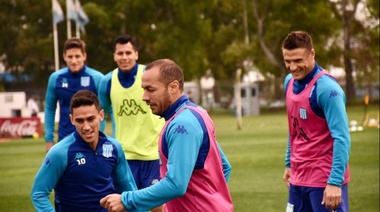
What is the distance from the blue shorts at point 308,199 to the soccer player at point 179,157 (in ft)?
5.99

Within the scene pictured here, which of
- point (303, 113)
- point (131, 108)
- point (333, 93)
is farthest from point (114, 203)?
point (131, 108)

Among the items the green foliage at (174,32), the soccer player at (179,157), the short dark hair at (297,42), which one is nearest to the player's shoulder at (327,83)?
the short dark hair at (297,42)

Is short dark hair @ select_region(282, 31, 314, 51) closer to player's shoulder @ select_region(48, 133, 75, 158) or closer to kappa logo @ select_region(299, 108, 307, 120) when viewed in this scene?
kappa logo @ select_region(299, 108, 307, 120)

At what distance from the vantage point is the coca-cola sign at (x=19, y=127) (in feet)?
129

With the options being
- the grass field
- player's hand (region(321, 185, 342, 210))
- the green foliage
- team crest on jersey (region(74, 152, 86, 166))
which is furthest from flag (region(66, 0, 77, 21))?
player's hand (region(321, 185, 342, 210))

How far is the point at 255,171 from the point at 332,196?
13.0 metres

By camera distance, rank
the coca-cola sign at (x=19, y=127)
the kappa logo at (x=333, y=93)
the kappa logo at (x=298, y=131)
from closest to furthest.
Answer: the kappa logo at (x=333, y=93) < the kappa logo at (x=298, y=131) < the coca-cola sign at (x=19, y=127)

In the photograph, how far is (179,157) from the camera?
5.93m

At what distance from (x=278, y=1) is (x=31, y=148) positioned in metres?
39.8

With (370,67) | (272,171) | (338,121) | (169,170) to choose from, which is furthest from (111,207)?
(370,67)

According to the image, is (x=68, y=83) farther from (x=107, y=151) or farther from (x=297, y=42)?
(x=297, y=42)

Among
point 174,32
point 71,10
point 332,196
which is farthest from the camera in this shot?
point 174,32

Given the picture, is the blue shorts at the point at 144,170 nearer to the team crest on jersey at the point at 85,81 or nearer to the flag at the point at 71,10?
the team crest on jersey at the point at 85,81

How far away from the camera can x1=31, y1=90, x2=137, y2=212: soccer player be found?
25.8 feet
